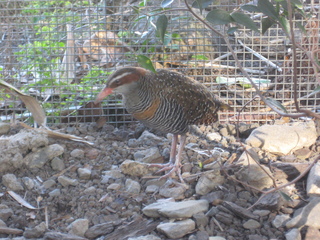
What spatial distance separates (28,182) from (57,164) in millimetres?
352

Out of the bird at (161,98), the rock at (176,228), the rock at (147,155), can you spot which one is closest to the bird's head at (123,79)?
the bird at (161,98)

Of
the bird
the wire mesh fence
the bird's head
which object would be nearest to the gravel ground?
the bird

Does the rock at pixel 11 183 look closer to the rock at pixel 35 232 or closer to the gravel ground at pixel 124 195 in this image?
the gravel ground at pixel 124 195

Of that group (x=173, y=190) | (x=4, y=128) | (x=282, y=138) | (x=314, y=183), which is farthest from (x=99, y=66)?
(x=314, y=183)

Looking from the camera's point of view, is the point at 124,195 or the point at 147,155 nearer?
the point at 124,195

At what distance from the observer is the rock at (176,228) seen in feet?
10.4

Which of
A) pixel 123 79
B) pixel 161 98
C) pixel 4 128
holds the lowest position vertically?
pixel 4 128

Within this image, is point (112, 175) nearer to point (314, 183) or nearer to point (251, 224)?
point (251, 224)

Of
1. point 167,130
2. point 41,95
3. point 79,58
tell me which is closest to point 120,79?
point 167,130

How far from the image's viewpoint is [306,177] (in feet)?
12.8

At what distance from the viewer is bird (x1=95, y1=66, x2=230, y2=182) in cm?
399

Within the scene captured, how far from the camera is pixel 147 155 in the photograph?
4473 millimetres

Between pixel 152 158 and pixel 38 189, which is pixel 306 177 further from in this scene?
pixel 38 189

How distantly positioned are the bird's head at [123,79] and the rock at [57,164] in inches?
28.3
